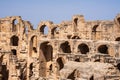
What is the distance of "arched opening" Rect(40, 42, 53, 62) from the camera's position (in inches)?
1943

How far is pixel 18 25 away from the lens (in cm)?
5778

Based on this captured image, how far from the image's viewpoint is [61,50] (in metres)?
46.9

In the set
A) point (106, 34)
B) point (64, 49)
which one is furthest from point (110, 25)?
point (64, 49)

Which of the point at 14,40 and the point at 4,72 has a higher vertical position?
the point at 14,40

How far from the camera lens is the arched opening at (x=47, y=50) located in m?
49.3

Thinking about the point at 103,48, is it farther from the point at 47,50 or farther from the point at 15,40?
the point at 15,40

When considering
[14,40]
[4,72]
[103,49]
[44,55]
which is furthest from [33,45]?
[103,49]

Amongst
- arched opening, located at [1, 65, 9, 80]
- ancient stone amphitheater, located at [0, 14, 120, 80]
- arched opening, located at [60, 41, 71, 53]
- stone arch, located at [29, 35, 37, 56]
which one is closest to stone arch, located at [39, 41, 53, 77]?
ancient stone amphitheater, located at [0, 14, 120, 80]

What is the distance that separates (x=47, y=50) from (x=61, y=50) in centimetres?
359

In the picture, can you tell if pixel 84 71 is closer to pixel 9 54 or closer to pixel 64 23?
pixel 9 54

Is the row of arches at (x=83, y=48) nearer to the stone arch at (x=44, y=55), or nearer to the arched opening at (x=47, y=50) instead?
the stone arch at (x=44, y=55)

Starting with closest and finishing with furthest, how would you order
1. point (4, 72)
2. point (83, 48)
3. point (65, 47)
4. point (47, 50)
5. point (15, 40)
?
point (4, 72)
point (83, 48)
point (65, 47)
point (47, 50)
point (15, 40)

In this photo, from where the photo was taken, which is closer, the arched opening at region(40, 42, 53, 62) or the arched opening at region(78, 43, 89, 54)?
the arched opening at region(78, 43, 89, 54)

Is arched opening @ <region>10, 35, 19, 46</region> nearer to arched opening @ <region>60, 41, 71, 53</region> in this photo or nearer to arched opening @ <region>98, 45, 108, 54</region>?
arched opening @ <region>60, 41, 71, 53</region>
